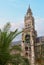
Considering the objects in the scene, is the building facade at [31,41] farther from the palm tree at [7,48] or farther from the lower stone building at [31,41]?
the palm tree at [7,48]

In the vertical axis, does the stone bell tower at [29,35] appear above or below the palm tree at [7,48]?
above

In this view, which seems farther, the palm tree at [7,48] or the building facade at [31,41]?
the building facade at [31,41]

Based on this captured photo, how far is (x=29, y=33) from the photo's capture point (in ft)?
198

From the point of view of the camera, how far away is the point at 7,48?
86.8ft

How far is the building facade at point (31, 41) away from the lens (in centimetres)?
5673

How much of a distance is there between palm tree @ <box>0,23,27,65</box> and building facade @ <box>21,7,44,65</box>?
2801 cm

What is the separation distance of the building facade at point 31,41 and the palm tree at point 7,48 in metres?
28.0

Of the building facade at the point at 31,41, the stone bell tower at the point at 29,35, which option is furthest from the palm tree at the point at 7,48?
the stone bell tower at the point at 29,35

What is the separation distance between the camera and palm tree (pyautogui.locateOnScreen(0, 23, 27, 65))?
2580 cm

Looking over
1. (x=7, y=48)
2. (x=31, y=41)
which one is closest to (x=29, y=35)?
(x=31, y=41)

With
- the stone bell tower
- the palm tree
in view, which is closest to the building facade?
the stone bell tower

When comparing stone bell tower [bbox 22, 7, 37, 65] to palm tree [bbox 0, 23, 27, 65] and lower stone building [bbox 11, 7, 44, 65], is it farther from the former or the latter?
palm tree [bbox 0, 23, 27, 65]

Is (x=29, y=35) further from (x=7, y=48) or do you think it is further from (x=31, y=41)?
(x=7, y=48)

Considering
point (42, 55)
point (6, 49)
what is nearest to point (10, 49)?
point (6, 49)
